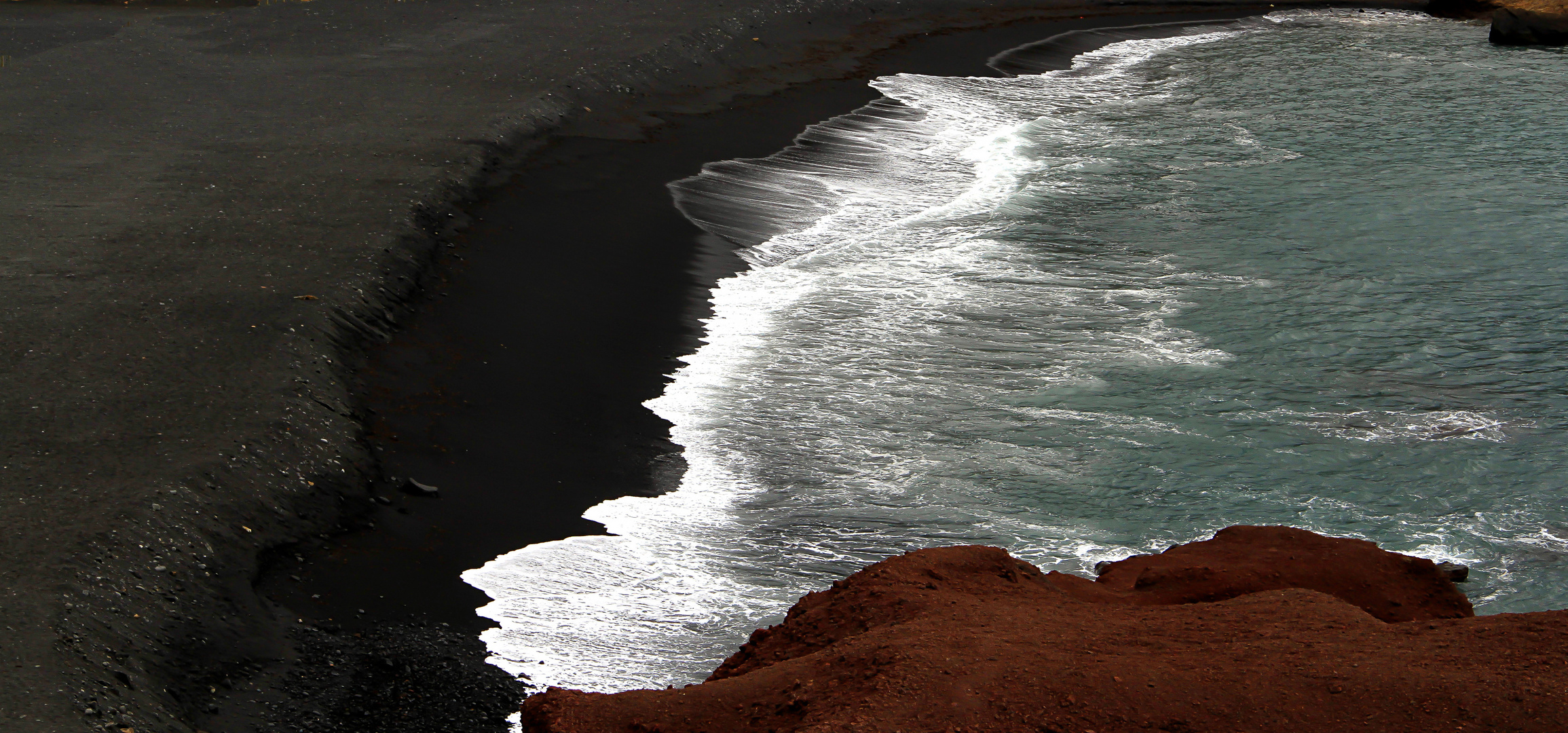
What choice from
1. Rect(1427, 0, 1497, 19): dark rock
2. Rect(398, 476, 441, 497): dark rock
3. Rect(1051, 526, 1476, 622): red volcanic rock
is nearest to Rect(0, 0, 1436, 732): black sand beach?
Rect(398, 476, 441, 497): dark rock

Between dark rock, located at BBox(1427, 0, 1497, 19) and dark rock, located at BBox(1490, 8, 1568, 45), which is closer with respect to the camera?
dark rock, located at BBox(1490, 8, 1568, 45)

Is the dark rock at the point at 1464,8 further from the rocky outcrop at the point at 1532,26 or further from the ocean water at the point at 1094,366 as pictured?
the ocean water at the point at 1094,366

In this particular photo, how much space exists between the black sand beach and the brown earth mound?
6.46ft

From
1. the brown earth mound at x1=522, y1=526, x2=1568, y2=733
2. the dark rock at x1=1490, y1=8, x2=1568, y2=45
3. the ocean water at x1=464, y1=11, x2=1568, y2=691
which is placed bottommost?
the ocean water at x1=464, y1=11, x2=1568, y2=691

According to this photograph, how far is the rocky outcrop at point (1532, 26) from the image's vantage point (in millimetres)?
28219

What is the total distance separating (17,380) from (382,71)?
1099cm

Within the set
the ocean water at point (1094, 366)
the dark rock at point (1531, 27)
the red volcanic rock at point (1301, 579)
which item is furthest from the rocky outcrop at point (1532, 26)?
the red volcanic rock at point (1301, 579)

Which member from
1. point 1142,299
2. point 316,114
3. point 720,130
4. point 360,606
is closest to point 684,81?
point 720,130

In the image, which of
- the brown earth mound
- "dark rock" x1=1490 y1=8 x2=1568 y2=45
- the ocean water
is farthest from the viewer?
"dark rock" x1=1490 y1=8 x2=1568 y2=45

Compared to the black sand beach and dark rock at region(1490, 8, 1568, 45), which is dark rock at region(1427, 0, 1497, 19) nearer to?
dark rock at region(1490, 8, 1568, 45)

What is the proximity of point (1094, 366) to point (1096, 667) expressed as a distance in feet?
22.9

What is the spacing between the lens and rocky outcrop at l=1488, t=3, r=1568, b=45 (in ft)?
92.6

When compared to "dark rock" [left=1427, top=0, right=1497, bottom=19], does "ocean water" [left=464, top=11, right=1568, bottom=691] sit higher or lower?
lower

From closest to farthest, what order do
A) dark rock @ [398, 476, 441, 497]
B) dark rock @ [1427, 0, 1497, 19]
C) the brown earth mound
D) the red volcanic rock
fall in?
the brown earth mound < the red volcanic rock < dark rock @ [398, 476, 441, 497] < dark rock @ [1427, 0, 1497, 19]
